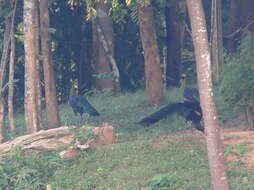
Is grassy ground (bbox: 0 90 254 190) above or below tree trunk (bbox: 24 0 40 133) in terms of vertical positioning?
below

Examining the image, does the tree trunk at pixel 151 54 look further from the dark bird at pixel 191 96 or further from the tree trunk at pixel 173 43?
the tree trunk at pixel 173 43

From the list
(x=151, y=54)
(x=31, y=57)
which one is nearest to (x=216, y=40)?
(x=151, y=54)

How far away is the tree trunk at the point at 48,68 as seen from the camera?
1372 cm

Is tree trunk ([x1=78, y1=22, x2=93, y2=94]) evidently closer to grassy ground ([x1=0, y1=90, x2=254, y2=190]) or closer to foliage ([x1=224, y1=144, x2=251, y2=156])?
grassy ground ([x1=0, y1=90, x2=254, y2=190])

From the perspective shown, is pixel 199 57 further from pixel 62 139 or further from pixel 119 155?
pixel 62 139

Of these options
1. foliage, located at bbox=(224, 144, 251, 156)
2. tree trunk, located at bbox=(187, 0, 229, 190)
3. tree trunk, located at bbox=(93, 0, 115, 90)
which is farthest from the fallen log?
tree trunk, located at bbox=(93, 0, 115, 90)

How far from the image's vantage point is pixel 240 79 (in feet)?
39.7

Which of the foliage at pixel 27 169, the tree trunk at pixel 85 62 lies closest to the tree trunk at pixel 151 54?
the foliage at pixel 27 169

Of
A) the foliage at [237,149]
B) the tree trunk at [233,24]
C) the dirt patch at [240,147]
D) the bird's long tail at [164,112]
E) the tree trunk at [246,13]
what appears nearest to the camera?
the dirt patch at [240,147]

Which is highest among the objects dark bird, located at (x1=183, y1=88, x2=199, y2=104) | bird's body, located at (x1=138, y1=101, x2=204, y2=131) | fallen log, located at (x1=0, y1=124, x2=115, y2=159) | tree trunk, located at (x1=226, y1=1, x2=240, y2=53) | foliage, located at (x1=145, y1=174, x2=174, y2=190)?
tree trunk, located at (x1=226, y1=1, x2=240, y2=53)

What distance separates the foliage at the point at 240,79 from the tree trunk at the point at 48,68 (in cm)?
336

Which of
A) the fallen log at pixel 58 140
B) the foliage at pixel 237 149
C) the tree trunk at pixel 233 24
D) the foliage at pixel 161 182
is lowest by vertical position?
the foliage at pixel 161 182

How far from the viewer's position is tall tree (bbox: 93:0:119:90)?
19.1 metres

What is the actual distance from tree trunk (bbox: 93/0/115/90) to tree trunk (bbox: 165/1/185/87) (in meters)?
1.57
